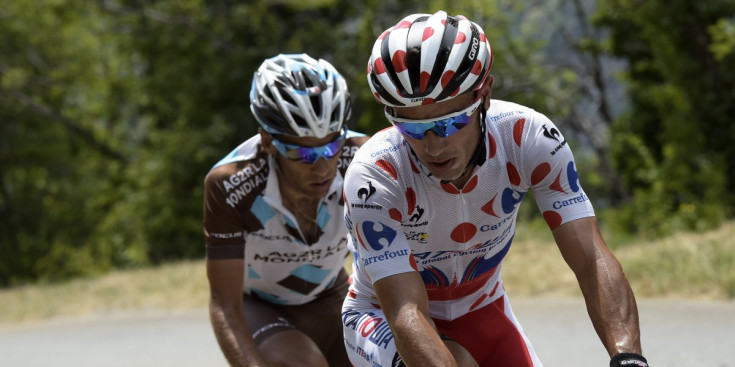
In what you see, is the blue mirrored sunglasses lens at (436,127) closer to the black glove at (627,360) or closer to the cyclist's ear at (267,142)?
the black glove at (627,360)

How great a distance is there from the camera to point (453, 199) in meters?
3.44

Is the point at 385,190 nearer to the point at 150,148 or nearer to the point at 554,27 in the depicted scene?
the point at 554,27

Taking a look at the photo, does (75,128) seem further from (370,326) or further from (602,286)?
(602,286)

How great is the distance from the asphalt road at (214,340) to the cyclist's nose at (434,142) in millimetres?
4674

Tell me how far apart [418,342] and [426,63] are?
888 millimetres

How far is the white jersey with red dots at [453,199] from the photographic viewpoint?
3.28 metres

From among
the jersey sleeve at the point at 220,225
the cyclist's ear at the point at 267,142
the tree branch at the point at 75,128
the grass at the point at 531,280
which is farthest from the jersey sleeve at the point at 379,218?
the tree branch at the point at 75,128

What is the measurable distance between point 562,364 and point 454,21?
16.4 feet

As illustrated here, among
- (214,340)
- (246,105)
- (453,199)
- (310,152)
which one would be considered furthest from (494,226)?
(246,105)

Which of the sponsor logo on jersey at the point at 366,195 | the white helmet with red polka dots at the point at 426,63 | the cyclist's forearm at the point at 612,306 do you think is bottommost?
the cyclist's forearm at the point at 612,306

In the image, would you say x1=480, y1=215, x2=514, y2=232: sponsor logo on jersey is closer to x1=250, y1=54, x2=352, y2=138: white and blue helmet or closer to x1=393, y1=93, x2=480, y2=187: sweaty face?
x1=393, y1=93, x2=480, y2=187: sweaty face

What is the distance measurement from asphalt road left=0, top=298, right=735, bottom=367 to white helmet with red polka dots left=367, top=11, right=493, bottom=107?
4.66m

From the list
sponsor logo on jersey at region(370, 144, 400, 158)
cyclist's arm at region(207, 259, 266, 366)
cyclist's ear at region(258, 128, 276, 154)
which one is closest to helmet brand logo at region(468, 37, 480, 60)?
sponsor logo on jersey at region(370, 144, 400, 158)

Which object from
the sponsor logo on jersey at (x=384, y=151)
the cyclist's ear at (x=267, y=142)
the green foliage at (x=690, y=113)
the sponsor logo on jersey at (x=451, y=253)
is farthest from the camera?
the green foliage at (x=690, y=113)
